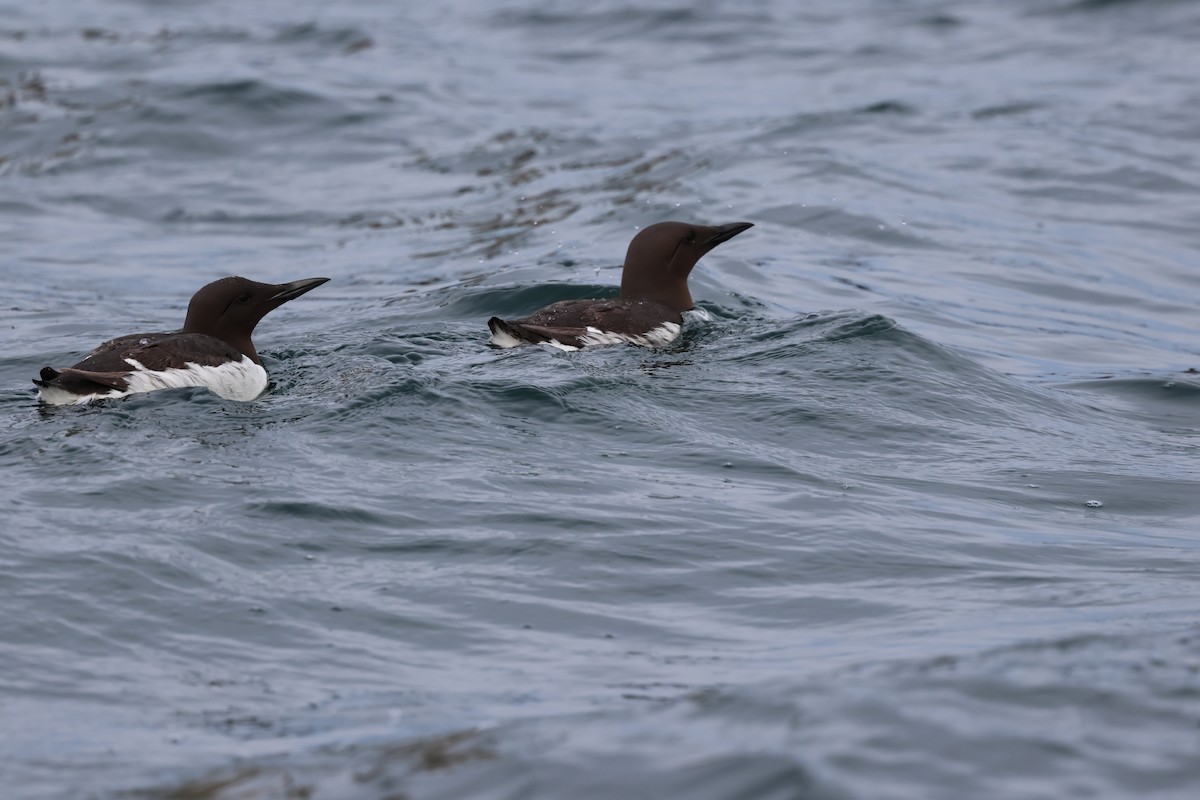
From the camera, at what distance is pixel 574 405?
Answer: 7.95 meters

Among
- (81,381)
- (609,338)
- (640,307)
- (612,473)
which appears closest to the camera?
(612,473)

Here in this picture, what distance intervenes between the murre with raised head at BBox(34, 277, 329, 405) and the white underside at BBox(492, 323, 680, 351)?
1.10 m

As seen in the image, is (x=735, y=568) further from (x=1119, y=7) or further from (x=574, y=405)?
(x=1119, y=7)

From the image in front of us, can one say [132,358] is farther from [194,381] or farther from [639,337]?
[639,337]

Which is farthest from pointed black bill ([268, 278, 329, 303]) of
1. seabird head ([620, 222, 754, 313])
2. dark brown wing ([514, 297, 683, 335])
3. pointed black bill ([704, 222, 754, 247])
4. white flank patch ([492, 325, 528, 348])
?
pointed black bill ([704, 222, 754, 247])

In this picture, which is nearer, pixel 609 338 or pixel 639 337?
pixel 609 338

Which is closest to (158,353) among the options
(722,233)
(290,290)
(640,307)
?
(290,290)

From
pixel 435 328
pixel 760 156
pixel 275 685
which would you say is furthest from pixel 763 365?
pixel 760 156

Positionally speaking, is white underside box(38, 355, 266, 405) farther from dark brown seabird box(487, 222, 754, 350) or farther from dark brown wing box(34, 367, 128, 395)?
dark brown seabird box(487, 222, 754, 350)

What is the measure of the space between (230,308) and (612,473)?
8.88 feet

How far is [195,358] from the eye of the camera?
812 centimetres

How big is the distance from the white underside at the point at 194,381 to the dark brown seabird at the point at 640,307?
1.32 m

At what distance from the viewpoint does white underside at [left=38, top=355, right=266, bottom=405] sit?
7750 millimetres

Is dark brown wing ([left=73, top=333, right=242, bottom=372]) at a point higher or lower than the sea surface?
higher
